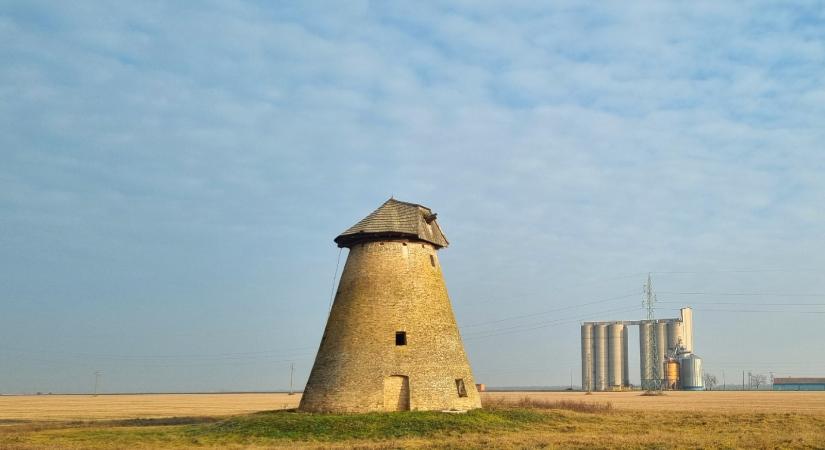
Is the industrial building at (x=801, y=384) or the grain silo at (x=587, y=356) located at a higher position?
the grain silo at (x=587, y=356)

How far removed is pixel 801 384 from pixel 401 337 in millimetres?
147096

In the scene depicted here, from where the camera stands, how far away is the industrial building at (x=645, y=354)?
116 metres

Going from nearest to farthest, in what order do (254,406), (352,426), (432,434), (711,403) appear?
(432,434)
(352,426)
(711,403)
(254,406)

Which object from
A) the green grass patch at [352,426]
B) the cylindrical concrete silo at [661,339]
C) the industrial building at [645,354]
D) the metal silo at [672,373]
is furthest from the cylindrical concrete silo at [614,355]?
the green grass patch at [352,426]

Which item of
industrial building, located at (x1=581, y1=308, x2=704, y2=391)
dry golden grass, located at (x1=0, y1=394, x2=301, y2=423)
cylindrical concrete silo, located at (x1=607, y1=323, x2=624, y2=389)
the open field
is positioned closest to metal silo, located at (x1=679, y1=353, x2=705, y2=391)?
A: industrial building, located at (x1=581, y1=308, x2=704, y2=391)

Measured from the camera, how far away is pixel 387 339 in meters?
29.9

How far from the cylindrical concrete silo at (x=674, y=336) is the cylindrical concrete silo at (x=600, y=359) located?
10.1 metres

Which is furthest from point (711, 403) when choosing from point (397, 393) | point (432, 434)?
point (432, 434)

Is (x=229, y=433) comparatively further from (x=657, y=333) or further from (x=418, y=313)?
(x=657, y=333)

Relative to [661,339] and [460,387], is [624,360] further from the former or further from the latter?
[460,387]

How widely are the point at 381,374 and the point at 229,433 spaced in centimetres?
634

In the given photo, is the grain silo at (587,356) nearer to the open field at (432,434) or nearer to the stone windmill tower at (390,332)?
the open field at (432,434)

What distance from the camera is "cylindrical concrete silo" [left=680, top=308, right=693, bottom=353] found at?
11662 centimetres

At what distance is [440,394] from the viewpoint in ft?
97.1
